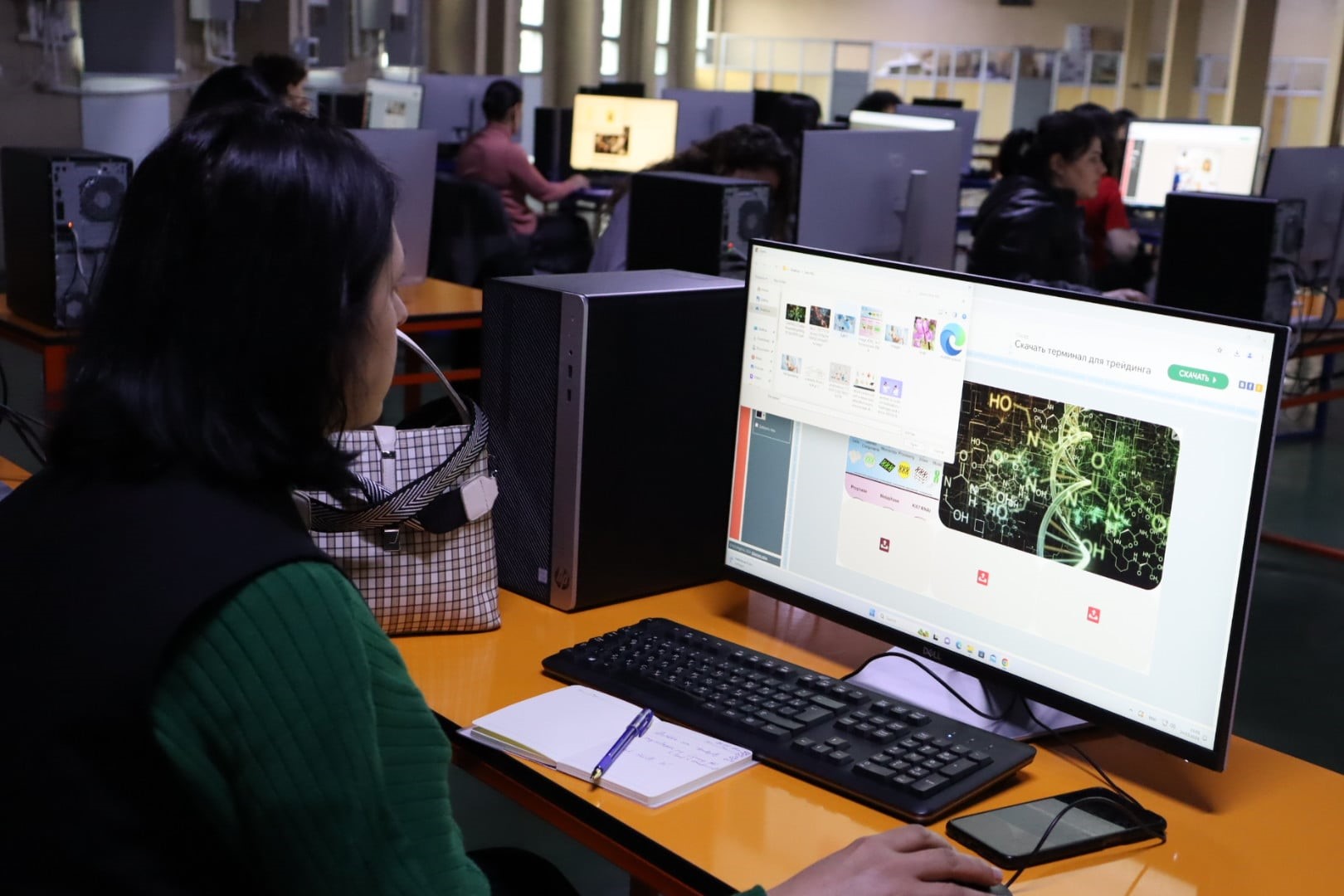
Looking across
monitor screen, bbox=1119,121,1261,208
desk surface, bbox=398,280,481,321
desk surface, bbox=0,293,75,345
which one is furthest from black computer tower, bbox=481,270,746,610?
monitor screen, bbox=1119,121,1261,208

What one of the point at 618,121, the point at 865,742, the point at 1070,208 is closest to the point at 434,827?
the point at 865,742

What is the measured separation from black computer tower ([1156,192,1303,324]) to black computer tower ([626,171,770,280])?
5.19 feet

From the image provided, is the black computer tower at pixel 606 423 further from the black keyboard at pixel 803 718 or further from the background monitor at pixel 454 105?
the background monitor at pixel 454 105

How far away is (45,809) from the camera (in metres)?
0.79

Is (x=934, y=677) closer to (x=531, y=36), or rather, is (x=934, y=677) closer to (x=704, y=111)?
(x=704, y=111)

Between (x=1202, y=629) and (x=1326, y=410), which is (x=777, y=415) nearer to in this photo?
(x=1202, y=629)

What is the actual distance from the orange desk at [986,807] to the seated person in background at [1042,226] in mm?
2825

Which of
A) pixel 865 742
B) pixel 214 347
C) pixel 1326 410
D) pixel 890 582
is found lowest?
pixel 1326 410

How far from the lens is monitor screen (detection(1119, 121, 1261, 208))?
6.12 metres

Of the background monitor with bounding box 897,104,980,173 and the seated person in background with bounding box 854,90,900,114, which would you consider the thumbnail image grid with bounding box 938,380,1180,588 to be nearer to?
the background monitor with bounding box 897,104,980,173

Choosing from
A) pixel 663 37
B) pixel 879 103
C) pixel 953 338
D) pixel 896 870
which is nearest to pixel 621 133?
pixel 879 103

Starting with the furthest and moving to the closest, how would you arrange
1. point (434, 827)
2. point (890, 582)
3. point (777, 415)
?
point (777, 415) < point (890, 582) < point (434, 827)

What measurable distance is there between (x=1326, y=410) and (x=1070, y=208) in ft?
7.16

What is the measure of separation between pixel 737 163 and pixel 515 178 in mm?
3100
